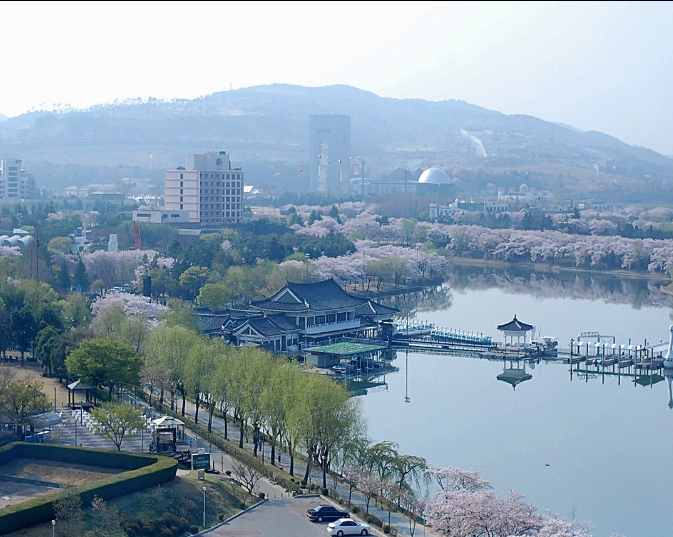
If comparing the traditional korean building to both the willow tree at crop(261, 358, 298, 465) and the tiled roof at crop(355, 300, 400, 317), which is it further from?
the willow tree at crop(261, 358, 298, 465)

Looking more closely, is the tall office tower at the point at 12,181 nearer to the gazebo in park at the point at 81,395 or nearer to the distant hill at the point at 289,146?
the distant hill at the point at 289,146

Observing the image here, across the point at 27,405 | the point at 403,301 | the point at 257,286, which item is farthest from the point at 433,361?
the point at 27,405

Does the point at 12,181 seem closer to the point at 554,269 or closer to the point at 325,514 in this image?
the point at 554,269

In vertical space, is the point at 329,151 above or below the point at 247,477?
above

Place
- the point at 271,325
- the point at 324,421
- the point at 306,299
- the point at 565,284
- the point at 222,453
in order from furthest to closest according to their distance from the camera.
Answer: the point at 565,284, the point at 306,299, the point at 271,325, the point at 222,453, the point at 324,421

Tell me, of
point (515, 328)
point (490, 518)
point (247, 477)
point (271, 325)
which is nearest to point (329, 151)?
point (515, 328)

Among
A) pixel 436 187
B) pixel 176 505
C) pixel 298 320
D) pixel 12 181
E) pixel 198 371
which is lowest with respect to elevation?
pixel 176 505

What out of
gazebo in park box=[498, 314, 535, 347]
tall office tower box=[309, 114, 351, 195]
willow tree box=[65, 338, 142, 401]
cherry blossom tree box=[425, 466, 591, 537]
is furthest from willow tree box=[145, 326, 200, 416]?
tall office tower box=[309, 114, 351, 195]
